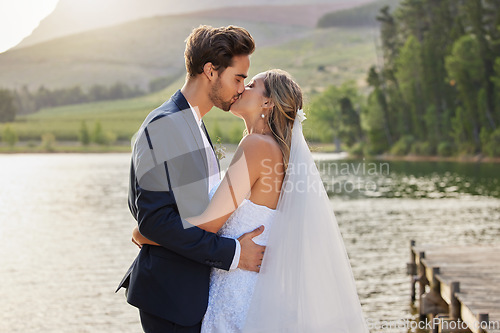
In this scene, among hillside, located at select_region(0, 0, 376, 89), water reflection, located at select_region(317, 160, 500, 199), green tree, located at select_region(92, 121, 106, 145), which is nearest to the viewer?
water reflection, located at select_region(317, 160, 500, 199)

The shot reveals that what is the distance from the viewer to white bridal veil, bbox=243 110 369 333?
2660 mm

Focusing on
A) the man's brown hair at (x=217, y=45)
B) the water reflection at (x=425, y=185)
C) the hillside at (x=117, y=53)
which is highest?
the hillside at (x=117, y=53)

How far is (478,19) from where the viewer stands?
55.0 meters

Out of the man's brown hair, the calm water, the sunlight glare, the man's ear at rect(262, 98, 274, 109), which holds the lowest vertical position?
the calm water

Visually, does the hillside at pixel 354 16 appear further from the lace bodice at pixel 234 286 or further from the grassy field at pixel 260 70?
the lace bodice at pixel 234 286

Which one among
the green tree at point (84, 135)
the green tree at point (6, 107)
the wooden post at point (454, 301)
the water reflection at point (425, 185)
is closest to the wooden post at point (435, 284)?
the wooden post at point (454, 301)

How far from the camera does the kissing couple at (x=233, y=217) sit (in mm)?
2424

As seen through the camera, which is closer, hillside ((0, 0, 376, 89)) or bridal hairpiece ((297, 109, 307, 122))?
bridal hairpiece ((297, 109, 307, 122))

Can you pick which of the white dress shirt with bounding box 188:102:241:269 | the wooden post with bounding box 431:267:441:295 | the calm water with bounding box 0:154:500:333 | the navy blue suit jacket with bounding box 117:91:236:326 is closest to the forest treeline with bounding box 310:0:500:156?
the calm water with bounding box 0:154:500:333

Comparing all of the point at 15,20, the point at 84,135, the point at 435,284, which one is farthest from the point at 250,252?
the point at 84,135

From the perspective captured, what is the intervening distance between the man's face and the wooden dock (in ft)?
13.4

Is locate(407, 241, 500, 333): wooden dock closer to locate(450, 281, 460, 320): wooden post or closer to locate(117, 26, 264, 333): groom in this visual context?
locate(450, 281, 460, 320): wooden post

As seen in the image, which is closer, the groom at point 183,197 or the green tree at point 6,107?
the groom at point 183,197

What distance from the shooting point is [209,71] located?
103 inches
